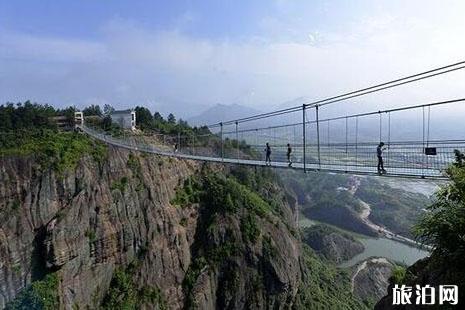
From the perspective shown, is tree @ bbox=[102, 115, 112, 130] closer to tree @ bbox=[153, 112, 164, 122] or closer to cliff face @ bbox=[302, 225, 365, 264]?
tree @ bbox=[153, 112, 164, 122]

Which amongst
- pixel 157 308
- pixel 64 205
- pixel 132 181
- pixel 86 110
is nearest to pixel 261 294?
pixel 157 308

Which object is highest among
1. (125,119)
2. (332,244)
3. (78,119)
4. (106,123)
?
(125,119)

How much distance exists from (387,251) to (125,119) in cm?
4402

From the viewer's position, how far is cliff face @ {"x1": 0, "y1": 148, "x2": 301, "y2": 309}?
24.5 meters

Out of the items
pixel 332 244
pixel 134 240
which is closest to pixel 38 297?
pixel 134 240

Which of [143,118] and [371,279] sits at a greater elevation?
[143,118]

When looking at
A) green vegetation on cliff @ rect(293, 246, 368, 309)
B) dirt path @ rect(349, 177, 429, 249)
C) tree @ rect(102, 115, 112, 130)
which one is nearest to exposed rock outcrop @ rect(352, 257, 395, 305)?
green vegetation on cliff @ rect(293, 246, 368, 309)

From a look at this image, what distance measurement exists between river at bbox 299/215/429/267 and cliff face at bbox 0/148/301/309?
28980 millimetres

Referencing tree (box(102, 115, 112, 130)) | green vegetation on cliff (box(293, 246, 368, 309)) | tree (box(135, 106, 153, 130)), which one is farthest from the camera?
tree (box(135, 106, 153, 130))

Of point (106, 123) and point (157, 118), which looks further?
point (157, 118)

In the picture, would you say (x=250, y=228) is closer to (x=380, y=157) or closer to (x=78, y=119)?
(x=78, y=119)

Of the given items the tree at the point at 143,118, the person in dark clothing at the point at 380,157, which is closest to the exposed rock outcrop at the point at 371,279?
the tree at the point at 143,118

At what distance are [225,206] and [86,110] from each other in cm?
2371

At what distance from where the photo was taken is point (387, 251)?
68.8 m
